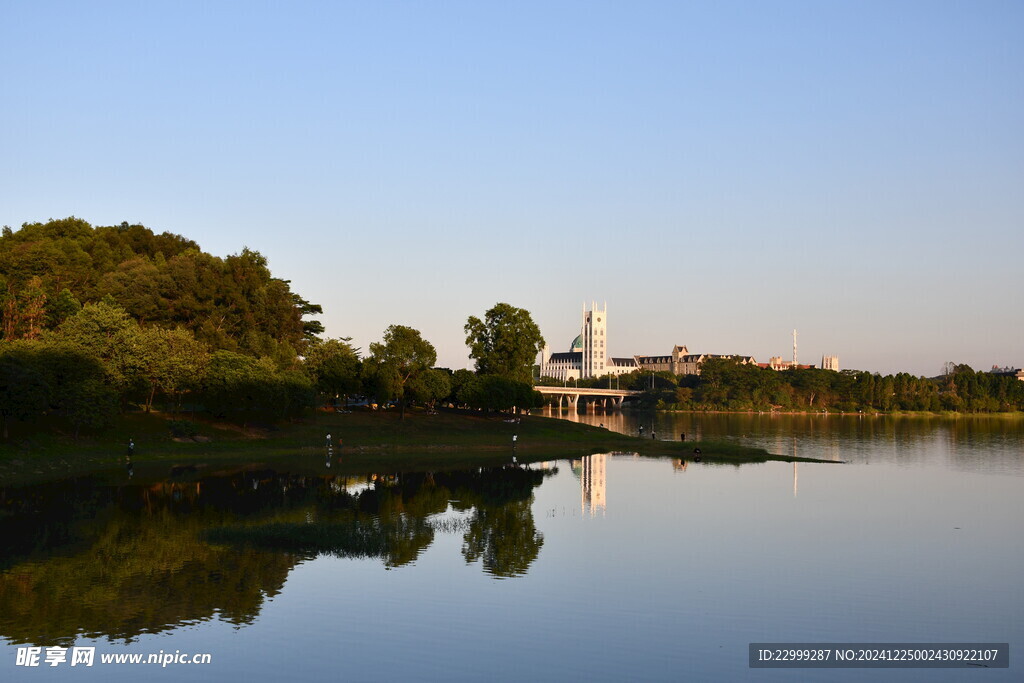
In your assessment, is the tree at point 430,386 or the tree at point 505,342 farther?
the tree at point 505,342

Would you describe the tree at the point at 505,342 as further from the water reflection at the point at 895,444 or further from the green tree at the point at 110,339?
the green tree at the point at 110,339

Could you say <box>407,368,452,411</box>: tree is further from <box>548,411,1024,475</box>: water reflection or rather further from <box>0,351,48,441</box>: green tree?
<box>0,351,48,441</box>: green tree

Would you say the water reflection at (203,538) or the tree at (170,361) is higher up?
the tree at (170,361)

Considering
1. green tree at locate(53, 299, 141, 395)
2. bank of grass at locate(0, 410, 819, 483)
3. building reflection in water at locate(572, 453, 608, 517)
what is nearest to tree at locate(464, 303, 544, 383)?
bank of grass at locate(0, 410, 819, 483)

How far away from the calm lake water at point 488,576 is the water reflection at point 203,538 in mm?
182

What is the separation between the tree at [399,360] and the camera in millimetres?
111062

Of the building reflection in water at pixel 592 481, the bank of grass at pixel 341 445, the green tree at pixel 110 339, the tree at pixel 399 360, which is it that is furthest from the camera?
the tree at pixel 399 360

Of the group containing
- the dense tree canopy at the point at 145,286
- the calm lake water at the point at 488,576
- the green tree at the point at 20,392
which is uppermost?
the dense tree canopy at the point at 145,286

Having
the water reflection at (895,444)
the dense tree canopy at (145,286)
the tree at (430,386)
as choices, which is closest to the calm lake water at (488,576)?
the water reflection at (895,444)

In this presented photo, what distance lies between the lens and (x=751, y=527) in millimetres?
51969

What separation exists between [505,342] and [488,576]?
95067 millimetres

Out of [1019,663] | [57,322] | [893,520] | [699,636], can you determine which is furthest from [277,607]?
[57,322]

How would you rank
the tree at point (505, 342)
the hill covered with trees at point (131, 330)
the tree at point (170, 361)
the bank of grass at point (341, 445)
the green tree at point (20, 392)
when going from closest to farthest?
the green tree at point (20, 392) < the bank of grass at point (341, 445) < the hill covered with trees at point (131, 330) < the tree at point (170, 361) < the tree at point (505, 342)

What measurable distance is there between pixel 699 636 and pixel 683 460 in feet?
218
